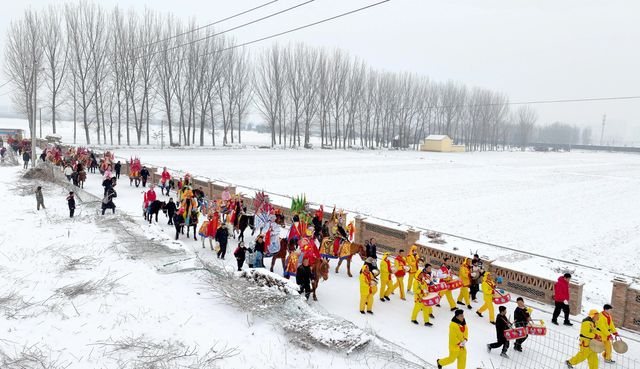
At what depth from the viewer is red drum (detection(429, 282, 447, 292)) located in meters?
9.28

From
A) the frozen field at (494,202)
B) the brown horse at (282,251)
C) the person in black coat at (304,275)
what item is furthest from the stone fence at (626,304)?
the brown horse at (282,251)

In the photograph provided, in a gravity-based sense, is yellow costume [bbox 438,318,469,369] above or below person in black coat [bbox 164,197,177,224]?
below

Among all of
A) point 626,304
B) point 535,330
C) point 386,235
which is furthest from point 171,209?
point 626,304

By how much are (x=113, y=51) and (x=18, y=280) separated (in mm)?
51934

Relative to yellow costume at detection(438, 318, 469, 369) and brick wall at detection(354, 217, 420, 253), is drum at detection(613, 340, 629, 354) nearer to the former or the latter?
yellow costume at detection(438, 318, 469, 369)

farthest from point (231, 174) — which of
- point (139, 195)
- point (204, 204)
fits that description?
point (204, 204)

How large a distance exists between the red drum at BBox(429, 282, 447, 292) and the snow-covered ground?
2.03ft

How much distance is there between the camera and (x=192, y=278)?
9906 millimetres

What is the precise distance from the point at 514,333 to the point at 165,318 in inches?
247

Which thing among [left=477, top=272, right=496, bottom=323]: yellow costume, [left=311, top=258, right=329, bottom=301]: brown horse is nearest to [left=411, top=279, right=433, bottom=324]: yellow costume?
[left=477, top=272, right=496, bottom=323]: yellow costume

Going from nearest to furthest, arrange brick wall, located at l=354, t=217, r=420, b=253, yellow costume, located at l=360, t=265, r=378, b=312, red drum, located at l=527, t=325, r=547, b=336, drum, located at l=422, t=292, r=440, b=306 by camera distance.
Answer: red drum, located at l=527, t=325, r=547, b=336, drum, located at l=422, t=292, r=440, b=306, yellow costume, located at l=360, t=265, r=378, b=312, brick wall, located at l=354, t=217, r=420, b=253

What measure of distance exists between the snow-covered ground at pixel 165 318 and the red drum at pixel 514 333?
42cm

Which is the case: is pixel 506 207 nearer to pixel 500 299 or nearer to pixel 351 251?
pixel 351 251

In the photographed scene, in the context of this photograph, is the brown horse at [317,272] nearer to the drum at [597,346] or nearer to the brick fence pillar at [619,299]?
the drum at [597,346]
